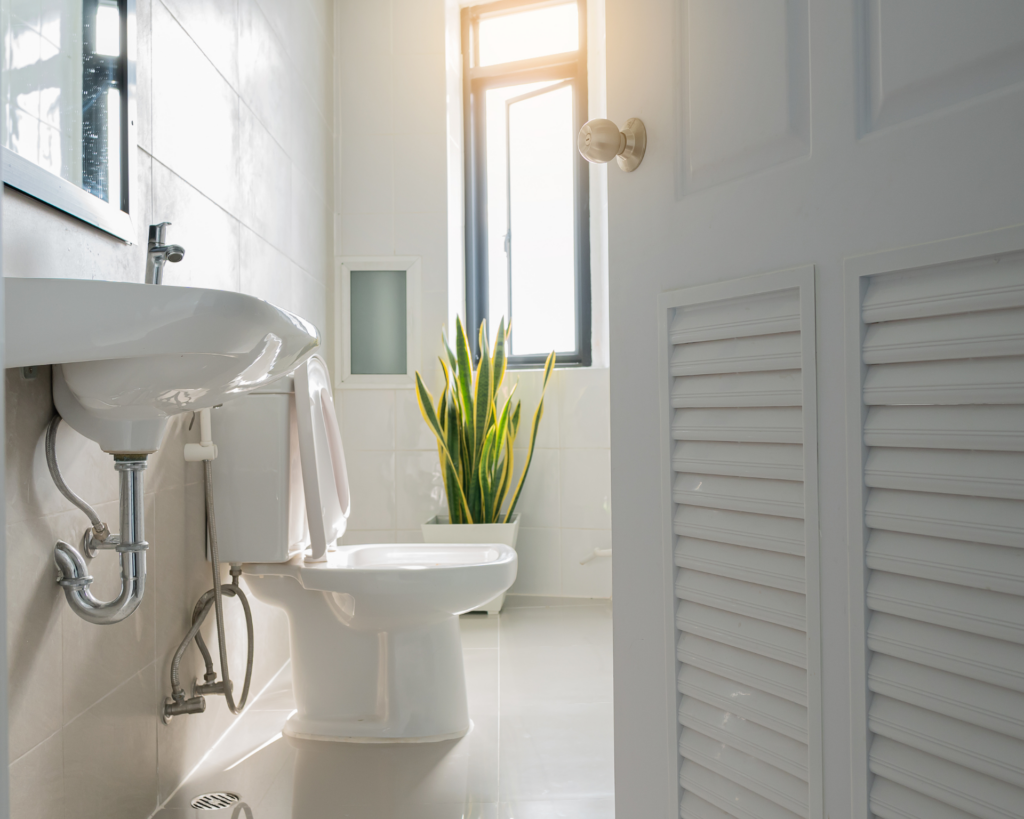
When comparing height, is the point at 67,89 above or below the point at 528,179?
below

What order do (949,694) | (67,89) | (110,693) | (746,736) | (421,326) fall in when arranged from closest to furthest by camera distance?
(949,694), (746,736), (67,89), (110,693), (421,326)

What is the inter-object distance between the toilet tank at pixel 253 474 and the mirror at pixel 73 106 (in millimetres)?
479

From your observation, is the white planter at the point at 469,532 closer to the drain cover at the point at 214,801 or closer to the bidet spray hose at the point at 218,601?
the bidet spray hose at the point at 218,601

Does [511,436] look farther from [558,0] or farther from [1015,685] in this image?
[1015,685]

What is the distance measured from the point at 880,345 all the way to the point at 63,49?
48.9 inches

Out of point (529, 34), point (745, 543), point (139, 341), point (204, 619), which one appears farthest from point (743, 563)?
point (529, 34)

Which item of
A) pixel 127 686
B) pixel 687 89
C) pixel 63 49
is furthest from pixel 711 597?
pixel 63 49

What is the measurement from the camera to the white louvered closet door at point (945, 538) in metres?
0.56

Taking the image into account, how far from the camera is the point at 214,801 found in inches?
60.3

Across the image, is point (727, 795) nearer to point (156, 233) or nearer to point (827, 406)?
point (827, 406)

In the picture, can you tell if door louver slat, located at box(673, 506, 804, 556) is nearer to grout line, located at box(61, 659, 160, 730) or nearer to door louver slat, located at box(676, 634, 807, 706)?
door louver slat, located at box(676, 634, 807, 706)

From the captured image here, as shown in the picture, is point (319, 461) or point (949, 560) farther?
point (319, 461)

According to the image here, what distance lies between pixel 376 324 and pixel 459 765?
190cm

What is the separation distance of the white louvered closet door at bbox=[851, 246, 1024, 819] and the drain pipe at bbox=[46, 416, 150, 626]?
107 cm
